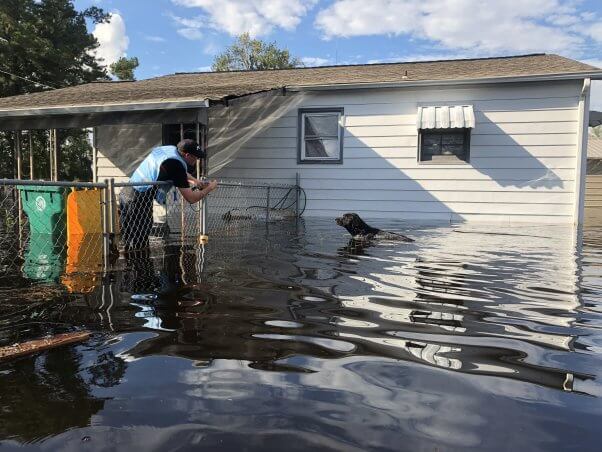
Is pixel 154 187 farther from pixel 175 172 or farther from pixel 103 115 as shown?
pixel 103 115

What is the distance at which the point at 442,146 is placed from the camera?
1034 cm

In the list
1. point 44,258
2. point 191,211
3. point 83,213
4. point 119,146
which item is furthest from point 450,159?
point 44,258

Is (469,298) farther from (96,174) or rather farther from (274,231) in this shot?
(96,174)

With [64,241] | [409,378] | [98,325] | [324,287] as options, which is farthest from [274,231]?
[409,378]

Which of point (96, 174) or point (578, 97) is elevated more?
point (578, 97)

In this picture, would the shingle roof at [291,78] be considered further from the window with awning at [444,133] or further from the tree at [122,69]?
the tree at [122,69]

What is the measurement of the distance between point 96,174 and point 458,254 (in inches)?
352

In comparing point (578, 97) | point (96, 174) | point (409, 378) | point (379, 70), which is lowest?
point (409, 378)

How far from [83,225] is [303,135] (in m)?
5.65

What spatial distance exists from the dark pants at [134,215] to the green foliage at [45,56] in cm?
1470

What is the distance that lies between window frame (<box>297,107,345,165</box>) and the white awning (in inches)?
66.0

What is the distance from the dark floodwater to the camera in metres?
1.75

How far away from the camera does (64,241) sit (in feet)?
22.4

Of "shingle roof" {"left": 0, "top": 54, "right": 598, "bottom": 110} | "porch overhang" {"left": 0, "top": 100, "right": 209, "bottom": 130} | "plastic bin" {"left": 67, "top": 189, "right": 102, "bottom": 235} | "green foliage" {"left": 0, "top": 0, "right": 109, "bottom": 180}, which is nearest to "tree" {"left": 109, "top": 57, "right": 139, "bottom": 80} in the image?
"green foliage" {"left": 0, "top": 0, "right": 109, "bottom": 180}
